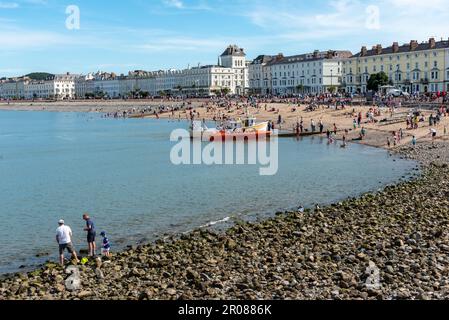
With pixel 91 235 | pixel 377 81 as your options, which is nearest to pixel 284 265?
pixel 91 235

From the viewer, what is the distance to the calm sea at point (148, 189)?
2227 centimetres

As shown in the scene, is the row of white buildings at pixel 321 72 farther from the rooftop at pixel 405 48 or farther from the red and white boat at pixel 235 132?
the red and white boat at pixel 235 132

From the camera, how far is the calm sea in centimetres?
2227

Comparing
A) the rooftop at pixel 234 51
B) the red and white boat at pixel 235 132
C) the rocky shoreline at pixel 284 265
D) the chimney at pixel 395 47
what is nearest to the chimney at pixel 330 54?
the chimney at pixel 395 47

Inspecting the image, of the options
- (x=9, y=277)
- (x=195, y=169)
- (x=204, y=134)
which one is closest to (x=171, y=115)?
(x=204, y=134)

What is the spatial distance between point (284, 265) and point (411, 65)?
85.5 m

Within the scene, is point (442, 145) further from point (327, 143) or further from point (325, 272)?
point (325, 272)

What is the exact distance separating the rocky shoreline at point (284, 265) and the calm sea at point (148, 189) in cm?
275

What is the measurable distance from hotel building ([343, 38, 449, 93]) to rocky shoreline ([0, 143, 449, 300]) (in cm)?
7397

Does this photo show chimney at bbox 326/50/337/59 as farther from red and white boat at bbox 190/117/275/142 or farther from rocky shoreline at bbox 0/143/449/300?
rocky shoreline at bbox 0/143/449/300

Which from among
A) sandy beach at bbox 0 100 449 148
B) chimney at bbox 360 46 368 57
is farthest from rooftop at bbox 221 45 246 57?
chimney at bbox 360 46 368 57

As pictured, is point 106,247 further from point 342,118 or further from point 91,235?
point 342,118

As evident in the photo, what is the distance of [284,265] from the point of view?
15.3 m

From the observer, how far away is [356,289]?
13117mm
